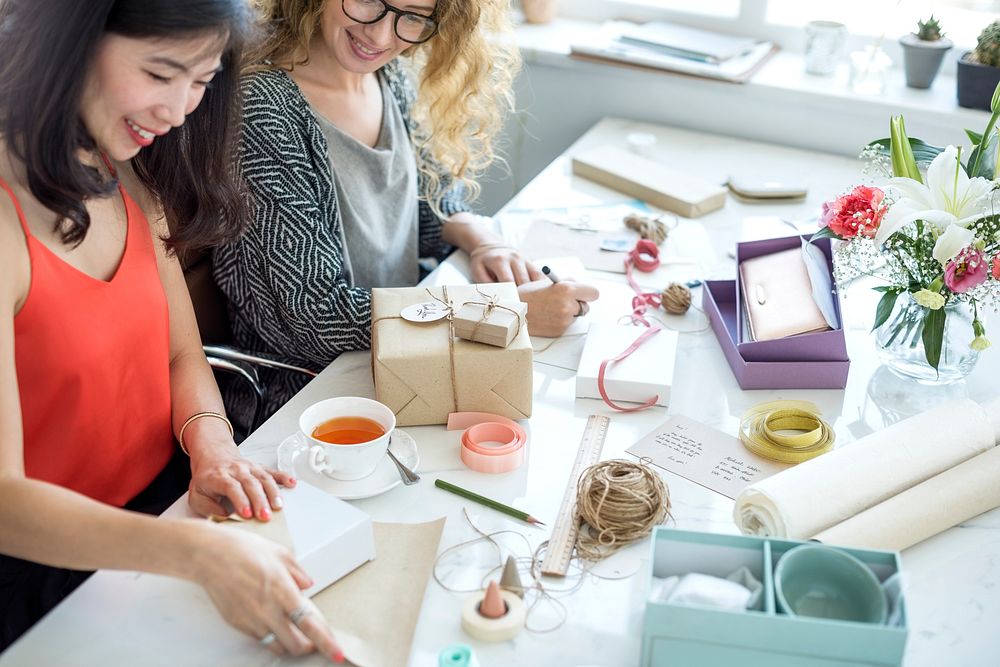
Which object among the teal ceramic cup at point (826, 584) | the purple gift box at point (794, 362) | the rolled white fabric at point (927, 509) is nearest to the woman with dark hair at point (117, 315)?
the teal ceramic cup at point (826, 584)

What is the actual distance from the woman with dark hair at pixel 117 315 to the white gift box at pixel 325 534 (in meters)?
0.03

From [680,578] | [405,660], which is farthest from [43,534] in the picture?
[680,578]

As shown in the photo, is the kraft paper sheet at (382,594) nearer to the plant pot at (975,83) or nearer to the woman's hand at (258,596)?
the woman's hand at (258,596)

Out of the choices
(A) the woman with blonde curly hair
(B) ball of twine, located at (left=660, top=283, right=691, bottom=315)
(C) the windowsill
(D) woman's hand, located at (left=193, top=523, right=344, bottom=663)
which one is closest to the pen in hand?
(A) the woman with blonde curly hair

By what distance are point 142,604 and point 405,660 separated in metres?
0.29

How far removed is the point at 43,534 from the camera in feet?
3.34

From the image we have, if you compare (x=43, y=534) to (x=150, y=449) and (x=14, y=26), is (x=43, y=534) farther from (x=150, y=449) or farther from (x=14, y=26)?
(x=14, y=26)

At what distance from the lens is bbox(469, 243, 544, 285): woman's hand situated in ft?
5.68

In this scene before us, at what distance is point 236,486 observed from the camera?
3.73 ft

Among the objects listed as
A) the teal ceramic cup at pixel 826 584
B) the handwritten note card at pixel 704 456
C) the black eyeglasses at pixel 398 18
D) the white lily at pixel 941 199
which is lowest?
the handwritten note card at pixel 704 456

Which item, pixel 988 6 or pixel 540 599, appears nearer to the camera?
pixel 540 599

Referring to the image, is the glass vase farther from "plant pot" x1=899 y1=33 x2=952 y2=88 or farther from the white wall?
"plant pot" x1=899 y1=33 x2=952 y2=88

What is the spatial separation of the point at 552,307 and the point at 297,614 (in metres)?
0.76

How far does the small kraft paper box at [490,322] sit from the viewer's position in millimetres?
1314
